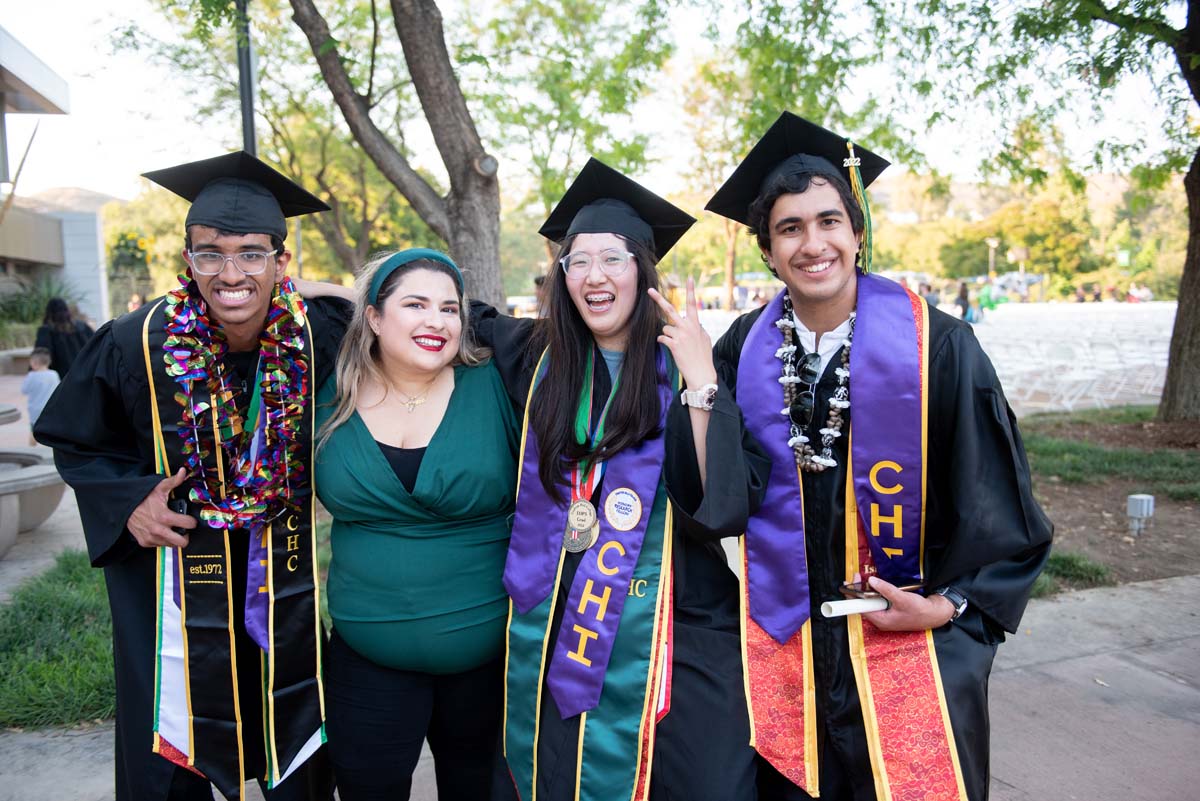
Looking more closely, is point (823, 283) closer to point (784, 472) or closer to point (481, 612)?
point (784, 472)

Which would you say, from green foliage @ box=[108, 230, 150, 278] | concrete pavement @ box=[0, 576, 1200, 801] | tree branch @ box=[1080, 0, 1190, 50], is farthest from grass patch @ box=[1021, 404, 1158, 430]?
green foliage @ box=[108, 230, 150, 278]

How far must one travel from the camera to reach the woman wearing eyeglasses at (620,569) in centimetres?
214

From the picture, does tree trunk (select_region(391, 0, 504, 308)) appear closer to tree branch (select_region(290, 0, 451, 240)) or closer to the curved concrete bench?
tree branch (select_region(290, 0, 451, 240))

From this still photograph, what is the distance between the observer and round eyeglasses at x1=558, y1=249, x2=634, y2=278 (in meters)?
2.29

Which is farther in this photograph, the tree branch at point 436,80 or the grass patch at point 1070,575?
the tree branch at point 436,80

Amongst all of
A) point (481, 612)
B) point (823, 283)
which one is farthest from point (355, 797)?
point (823, 283)

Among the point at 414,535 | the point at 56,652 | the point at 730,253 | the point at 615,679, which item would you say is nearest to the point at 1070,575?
the point at 615,679

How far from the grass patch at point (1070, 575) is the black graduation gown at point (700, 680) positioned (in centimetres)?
339

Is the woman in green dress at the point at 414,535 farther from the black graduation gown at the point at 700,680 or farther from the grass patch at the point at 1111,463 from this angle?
the grass patch at the point at 1111,463

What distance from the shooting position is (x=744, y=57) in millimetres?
7234

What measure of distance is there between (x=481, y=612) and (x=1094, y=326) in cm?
1623

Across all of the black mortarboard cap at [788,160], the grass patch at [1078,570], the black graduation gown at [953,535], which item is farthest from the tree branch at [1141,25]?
the black graduation gown at [953,535]

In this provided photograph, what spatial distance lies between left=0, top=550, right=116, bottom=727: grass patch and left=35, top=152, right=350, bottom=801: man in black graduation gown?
4.52ft

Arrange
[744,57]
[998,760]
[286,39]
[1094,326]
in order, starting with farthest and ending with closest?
[1094,326] → [286,39] → [744,57] → [998,760]
